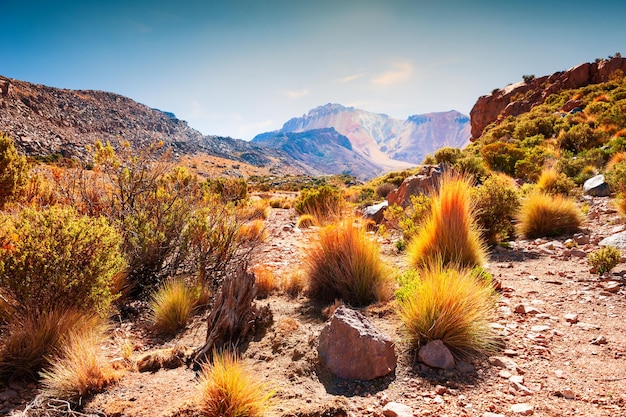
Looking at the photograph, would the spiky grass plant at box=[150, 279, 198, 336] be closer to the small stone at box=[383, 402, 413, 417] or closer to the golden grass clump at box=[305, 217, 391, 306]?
the golden grass clump at box=[305, 217, 391, 306]

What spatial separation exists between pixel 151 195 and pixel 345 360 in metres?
3.99

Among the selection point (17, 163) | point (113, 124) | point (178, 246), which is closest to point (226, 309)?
point (178, 246)

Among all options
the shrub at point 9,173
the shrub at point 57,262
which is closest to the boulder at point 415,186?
the shrub at point 57,262

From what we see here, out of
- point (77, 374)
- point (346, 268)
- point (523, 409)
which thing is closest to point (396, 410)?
point (523, 409)

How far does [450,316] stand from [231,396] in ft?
6.27

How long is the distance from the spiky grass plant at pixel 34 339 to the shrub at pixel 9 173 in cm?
554

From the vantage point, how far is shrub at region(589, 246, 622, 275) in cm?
411

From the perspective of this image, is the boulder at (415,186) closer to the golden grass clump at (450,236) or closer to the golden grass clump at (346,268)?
the golden grass clump at (450,236)

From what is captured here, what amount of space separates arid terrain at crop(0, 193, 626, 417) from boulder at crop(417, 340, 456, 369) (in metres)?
0.06

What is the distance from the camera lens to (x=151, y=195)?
17.1 ft

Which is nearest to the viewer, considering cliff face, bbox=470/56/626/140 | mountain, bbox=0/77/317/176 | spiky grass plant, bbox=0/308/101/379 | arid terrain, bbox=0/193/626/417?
arid terrain, bbox=0/193/626/417

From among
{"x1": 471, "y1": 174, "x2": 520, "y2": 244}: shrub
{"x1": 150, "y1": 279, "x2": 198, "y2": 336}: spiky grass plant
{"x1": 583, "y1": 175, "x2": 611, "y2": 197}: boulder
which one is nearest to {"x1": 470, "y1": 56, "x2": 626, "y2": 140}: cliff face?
{"x1": 583, "y1": 175, "x2": 611, "y2": 197}: boulder

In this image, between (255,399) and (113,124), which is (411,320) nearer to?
(255,399)

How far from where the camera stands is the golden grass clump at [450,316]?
287 centimetres
